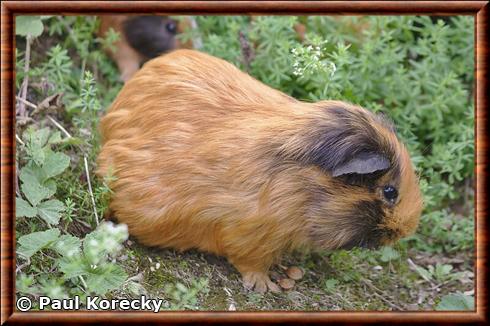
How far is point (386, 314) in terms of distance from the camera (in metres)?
3.56

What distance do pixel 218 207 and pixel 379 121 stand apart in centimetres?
101

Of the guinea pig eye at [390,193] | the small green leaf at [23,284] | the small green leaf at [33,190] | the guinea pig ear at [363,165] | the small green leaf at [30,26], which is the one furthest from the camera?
the small green leaf at [30,26]

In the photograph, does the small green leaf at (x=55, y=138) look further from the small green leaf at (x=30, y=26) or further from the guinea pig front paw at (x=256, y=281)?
the guinea pig front paw at (x=256, y=281)

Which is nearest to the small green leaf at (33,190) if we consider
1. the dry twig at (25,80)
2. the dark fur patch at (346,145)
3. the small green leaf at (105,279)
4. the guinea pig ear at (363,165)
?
the small green leaf at (105,279)

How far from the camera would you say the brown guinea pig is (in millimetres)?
3752

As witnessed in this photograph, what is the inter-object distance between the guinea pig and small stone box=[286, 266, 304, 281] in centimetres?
209

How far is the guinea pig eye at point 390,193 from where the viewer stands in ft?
12.5

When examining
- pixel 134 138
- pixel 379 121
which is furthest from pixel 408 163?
pixel 134 138

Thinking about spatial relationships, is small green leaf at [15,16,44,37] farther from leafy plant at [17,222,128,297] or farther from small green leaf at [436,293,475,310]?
small green leaf at [436,293,475,310]

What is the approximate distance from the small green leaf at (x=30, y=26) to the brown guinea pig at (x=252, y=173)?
2.91ft

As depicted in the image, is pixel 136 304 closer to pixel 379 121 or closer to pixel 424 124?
pixel 379 121

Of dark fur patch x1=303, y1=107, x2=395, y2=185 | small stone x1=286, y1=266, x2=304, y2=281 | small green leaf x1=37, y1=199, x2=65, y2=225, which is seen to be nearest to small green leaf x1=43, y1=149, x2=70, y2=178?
small green leaf x1=37, y1=199, x2=65, y2=225

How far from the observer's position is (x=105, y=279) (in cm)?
366

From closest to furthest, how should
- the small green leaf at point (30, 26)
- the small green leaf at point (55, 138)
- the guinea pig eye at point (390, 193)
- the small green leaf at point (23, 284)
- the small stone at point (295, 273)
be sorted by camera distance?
the small green leaf at point (23, 284) → the guinea pig eye at point (390, 193) → the small green leaf at point (55, 138) → the small stone at point (295, 273) → the small green leaf at point (30, 26)
